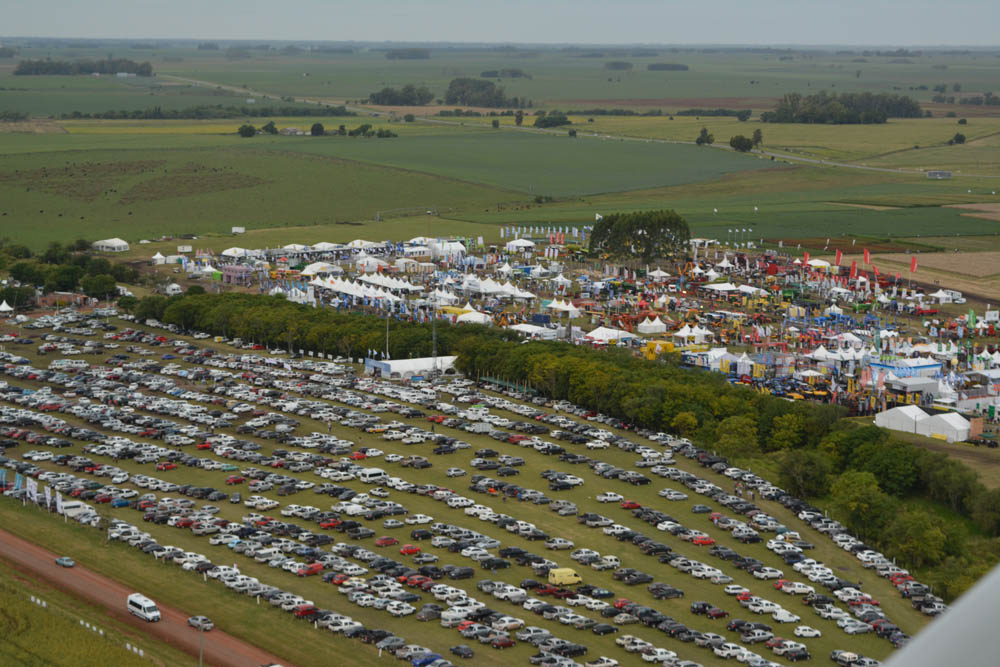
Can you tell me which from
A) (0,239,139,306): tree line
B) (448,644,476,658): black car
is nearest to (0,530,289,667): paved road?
(448,644,476,658): black car

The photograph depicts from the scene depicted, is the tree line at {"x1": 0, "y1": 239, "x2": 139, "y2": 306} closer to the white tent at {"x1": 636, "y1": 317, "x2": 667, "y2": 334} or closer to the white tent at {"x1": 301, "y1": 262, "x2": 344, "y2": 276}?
the white tent at {"x1": 301, "y1": 262, "x2": 344, "y2": 276}

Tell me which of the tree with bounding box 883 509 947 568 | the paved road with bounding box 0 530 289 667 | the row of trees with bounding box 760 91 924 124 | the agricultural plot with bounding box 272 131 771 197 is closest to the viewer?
the paved road with bounding box 0 530 289 667

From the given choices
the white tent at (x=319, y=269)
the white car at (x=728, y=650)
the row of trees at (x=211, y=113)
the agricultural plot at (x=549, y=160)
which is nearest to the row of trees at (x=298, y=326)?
the white tent at (x=319, y=269)

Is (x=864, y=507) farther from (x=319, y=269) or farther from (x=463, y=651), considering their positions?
(x=319, y=269)

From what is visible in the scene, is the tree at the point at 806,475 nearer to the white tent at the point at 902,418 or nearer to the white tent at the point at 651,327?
the white tent at the point at 902,418

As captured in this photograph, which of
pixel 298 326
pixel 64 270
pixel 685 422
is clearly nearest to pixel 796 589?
pixel 685 422

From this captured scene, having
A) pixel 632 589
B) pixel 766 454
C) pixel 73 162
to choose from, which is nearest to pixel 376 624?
pixel 632 589
